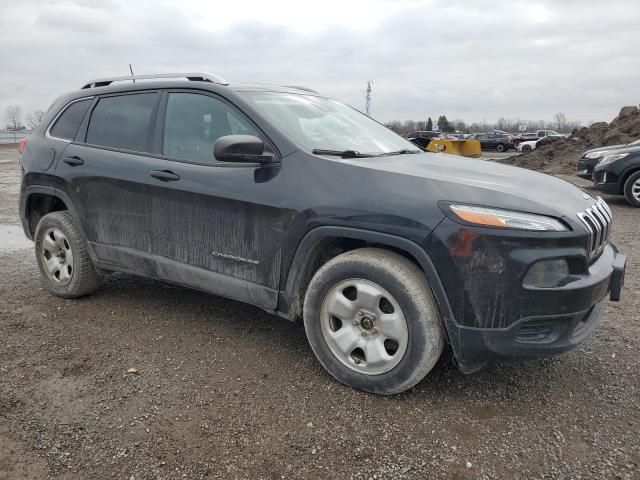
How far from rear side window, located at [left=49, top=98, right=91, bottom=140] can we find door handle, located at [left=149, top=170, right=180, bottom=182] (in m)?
1.16

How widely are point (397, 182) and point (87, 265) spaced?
2.77 meters

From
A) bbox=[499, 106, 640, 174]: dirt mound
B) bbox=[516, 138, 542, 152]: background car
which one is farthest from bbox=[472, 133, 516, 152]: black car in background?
bbox=[499, 106, 640, 174]: dirt mound

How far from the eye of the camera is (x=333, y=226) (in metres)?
2.82

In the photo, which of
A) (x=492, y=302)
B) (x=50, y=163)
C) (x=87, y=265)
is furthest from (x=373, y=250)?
(x=50, y=163)

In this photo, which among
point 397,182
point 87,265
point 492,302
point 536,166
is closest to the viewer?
point 492,302

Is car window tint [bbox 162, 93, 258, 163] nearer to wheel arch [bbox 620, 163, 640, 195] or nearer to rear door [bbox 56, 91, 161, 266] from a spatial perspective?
rear door [bbox 56, 91, 161, 266]

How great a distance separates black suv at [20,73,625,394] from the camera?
2.52m

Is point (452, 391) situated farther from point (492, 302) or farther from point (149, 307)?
point (149, 307)

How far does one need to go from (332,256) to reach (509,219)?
1068mm

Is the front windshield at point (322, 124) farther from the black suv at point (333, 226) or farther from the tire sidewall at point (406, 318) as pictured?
the tire sidewall at point (406, 318)

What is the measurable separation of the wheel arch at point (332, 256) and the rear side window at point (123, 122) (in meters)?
1.54

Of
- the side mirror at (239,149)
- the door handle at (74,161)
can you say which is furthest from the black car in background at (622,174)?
the door handle at (74,161)

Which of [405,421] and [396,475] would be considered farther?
[405,421]

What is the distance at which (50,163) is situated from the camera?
4223 millimetres
